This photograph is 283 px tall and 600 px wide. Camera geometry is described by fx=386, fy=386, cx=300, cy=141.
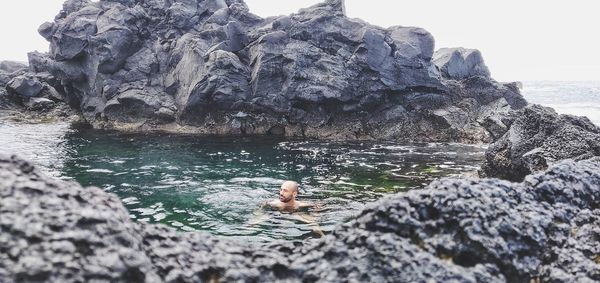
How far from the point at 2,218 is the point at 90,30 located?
3933 centimetres

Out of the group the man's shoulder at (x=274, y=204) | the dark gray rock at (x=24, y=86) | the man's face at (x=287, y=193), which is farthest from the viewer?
the dark gray rock at (x=24, y=86)

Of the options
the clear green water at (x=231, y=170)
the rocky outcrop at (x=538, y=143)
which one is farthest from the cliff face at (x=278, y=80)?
the rocky outcrop at (x=538, y=143)

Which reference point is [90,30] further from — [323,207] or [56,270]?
[56,270]

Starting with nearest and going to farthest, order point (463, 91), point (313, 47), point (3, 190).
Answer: point (3, 190)
point (313, 47)
point (463, 91)

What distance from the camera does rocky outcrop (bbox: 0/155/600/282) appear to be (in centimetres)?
308

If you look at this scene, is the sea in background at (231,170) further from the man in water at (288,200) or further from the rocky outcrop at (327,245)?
the rocky outcrop at (327,245)

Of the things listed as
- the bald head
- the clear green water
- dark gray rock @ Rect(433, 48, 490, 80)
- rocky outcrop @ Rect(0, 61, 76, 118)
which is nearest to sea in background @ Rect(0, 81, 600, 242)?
the clear green water

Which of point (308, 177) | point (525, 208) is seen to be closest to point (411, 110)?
point (308, 177)

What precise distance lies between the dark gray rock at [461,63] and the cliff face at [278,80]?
233cm

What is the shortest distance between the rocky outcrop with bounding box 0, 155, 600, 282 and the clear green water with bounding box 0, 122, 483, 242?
19.5 ft

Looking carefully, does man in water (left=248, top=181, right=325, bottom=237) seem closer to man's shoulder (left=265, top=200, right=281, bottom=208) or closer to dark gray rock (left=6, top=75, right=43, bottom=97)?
man's shoulder (left=265, top=200, right=281, bottom=208)

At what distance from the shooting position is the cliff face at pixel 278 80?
3259 centimetres

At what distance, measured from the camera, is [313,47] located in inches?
1321

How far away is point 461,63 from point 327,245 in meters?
40.6
